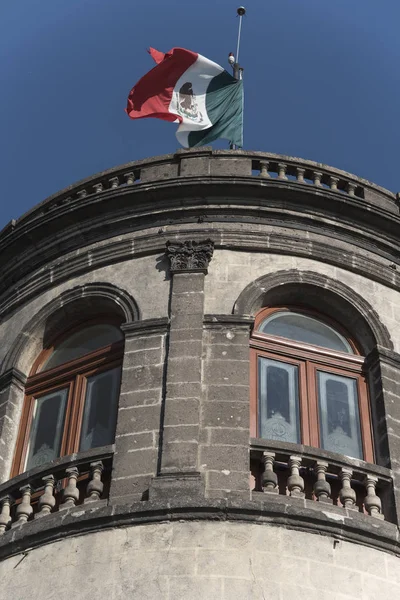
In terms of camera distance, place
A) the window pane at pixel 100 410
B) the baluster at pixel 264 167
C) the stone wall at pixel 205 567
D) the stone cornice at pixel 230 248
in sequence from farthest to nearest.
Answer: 1. the baluster at pixel 264 167
2. the stone cornice at pixel 230 248
3. the window pane at pixel 100 410
4. the stone wall at pixel 205 567

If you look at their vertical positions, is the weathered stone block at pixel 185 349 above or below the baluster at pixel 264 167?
below

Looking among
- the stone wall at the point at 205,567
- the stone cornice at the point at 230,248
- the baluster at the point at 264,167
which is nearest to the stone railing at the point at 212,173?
the baluster at the point at 264,167

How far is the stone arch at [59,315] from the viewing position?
16.0 meters

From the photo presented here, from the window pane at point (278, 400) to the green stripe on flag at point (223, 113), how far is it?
6118 millimetres

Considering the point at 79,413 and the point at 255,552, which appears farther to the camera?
the point at 79,413

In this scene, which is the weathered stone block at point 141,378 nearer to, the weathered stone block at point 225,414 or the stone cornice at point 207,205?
the weathered stone block at point 225,414

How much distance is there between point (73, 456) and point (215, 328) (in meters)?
2.48

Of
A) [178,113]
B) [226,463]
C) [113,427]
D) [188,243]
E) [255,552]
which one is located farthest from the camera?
[178,113]

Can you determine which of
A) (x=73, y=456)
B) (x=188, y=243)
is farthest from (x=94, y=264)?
(x=73, y=456)

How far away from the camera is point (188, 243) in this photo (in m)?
16.0

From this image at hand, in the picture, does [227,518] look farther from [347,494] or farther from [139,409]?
[139,409]

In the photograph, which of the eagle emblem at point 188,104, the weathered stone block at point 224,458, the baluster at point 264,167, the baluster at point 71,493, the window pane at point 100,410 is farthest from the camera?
the eagle emblem at point 188,104

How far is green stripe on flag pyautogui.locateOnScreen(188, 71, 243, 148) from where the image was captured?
20375 mm

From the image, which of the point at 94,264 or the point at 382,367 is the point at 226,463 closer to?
the point at 382,367
